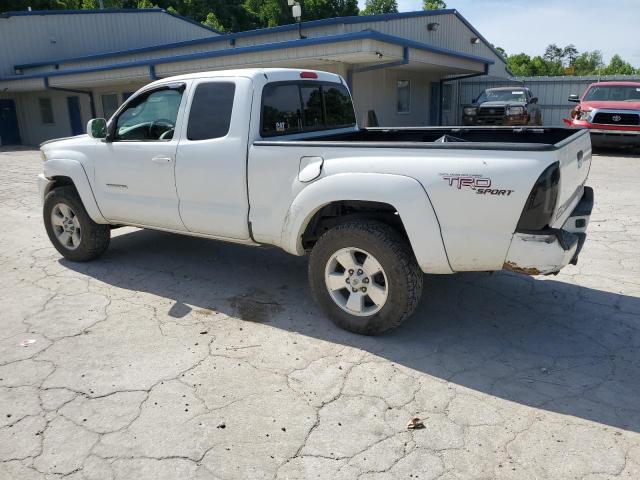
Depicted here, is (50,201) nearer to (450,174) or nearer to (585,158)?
(450,174)

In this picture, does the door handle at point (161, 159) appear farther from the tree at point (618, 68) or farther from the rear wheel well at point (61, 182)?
the tree at point (618, 68)

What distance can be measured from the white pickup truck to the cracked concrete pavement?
57 cm

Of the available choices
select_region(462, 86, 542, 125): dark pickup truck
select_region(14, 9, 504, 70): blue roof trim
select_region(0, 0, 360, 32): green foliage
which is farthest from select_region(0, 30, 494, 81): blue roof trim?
select_region(0, 0, 360, 32): green foliage

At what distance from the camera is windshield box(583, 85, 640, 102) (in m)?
14.5

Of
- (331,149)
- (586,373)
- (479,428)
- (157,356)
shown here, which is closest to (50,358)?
(157,356)

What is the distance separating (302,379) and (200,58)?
14.3 metres

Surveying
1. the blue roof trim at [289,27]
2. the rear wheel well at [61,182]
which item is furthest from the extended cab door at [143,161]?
the blue roof trim at [289,27]

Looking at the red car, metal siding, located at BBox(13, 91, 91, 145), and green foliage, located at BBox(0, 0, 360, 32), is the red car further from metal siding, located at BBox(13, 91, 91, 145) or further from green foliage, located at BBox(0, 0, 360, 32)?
green foliage, located at BBox(0, 0, 360, 32)

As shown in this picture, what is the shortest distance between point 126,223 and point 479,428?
12.8ft

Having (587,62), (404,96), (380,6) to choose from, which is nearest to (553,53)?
(587,62)

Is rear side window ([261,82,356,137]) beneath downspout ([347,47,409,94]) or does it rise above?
beneath

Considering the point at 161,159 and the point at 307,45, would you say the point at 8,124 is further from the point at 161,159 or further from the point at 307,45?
the point at 161,159

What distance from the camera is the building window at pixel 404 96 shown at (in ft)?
61.8

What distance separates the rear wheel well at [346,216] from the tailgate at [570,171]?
105 centimetres
